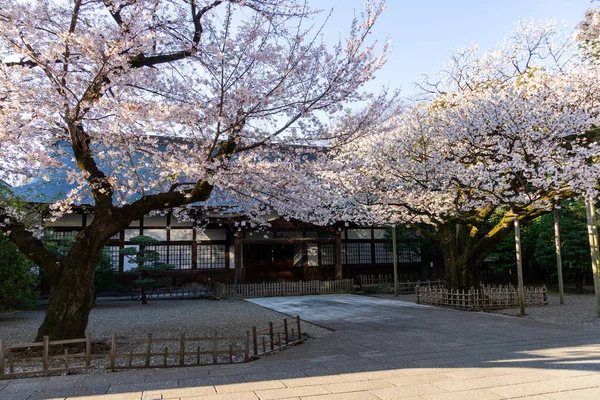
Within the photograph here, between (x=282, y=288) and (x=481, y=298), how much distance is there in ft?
29.3

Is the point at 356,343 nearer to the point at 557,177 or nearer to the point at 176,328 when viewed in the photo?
the point at 176,328

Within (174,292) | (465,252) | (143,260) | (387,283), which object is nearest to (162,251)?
(174,292)

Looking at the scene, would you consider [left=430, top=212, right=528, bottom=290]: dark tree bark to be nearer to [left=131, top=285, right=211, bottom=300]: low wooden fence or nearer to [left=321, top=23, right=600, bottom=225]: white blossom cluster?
[left=321, top=23, right=600, bottom=225]: white blossom cluster

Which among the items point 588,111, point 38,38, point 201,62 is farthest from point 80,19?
point 588,111

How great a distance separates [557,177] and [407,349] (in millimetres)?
6045

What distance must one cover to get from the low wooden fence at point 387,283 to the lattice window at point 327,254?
179cm

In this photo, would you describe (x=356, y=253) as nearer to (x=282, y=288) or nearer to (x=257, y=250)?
(x=282, y=288)

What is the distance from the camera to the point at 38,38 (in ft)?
21.1

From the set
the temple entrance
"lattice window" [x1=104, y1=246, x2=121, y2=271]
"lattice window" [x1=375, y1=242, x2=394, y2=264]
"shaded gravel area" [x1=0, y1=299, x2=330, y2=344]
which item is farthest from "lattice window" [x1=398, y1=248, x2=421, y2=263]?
"lattice window" [x1=104, y1=246, x2=121, y2=271]

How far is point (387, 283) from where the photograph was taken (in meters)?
20.4

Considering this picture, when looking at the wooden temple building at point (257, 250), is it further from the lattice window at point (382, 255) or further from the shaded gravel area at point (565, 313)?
the shaded gravel area at point (565, 313)

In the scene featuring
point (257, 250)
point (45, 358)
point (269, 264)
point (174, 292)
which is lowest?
point (174, 292)

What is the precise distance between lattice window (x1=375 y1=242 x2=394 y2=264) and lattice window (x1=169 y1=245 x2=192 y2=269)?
986 cm

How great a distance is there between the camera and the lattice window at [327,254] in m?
21.3
